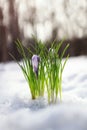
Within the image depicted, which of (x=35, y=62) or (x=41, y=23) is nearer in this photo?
(x=35, y=62)

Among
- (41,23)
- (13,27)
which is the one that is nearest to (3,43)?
(13,27)

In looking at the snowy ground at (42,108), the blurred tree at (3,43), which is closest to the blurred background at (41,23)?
the blurred tree at (3,43)

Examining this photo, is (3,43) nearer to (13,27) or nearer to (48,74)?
(13,27)

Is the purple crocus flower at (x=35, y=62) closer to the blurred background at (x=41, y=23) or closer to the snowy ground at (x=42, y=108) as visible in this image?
the snowy ground at (x=42, y=108)

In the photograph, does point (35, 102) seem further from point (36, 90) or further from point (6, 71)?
point (6, 71)

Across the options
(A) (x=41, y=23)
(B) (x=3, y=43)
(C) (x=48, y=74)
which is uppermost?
(C) (x=48, y=74)

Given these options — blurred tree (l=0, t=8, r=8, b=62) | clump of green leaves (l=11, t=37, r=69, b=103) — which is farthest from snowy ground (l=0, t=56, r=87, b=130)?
blurred tree (l=0, t=8, r=8, b=62)

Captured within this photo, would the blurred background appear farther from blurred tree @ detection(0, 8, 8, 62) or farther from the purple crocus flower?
the purple crocus flower
